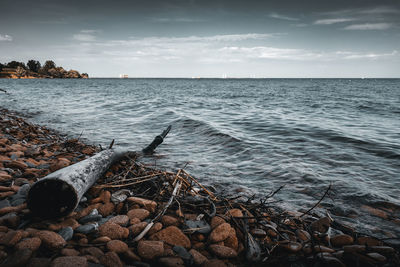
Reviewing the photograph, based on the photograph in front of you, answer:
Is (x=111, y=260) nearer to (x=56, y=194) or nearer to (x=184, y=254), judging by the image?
(x=184, y=254)

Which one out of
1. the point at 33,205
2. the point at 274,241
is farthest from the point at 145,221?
the point at 274,241

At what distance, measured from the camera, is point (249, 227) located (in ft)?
8.09

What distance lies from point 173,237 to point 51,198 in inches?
52.3

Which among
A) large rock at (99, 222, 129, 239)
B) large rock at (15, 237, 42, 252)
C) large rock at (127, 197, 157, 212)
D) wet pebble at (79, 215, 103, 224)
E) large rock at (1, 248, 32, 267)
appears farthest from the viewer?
large rock at (127, 197, 157, 212)

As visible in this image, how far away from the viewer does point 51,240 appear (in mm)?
1771

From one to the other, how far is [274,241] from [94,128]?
9081 millimetres

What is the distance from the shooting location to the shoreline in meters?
1.76

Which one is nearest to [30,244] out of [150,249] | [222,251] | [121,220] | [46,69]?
[121,220]

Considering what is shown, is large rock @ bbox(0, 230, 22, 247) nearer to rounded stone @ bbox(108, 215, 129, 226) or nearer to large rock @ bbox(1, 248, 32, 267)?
large rock @ bbox(1, 248, 32, 267)

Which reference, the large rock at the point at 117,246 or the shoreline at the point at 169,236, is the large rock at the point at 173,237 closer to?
the shoreline at the point at 169,236

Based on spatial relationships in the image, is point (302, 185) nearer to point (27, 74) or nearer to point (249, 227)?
point (249, 227)

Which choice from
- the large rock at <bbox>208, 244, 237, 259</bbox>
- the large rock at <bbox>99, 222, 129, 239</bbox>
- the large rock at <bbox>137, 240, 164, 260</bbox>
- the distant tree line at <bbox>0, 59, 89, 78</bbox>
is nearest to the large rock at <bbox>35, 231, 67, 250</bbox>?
the large rock at <bbox>99, 222, 129, 239</bbox>

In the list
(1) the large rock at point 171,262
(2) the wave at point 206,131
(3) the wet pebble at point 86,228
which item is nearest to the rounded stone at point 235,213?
(1) the large rock at point 171,262

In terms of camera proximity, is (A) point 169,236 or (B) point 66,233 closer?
(B) point 66,233
